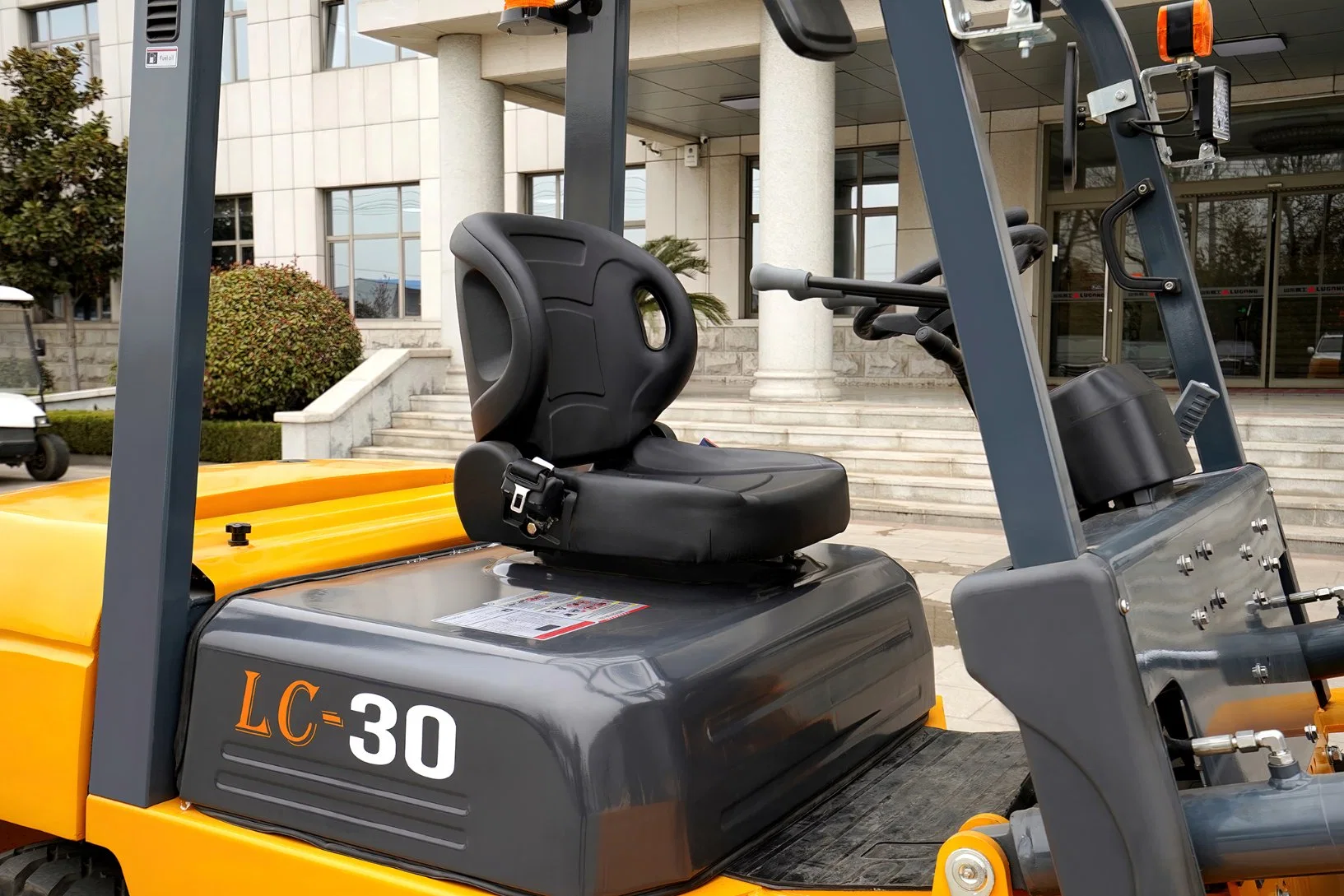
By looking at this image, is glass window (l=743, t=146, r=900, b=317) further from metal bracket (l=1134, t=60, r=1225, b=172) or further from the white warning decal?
the white warning decal

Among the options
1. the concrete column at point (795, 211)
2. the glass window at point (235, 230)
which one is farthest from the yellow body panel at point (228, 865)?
→ the glass window at point (235, 230)

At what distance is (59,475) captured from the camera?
13.8 meters

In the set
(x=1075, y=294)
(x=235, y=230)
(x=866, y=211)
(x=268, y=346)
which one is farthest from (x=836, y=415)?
(x=235, y=230)

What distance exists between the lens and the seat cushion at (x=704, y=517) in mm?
1994

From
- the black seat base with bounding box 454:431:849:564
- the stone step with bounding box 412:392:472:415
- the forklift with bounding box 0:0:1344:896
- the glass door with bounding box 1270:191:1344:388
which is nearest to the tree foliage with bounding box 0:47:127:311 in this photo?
the stone step with bounding box 412:392:472:415

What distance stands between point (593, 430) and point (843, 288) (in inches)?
26.1

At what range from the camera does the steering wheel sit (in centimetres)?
215

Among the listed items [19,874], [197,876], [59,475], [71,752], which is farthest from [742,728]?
[59,475]

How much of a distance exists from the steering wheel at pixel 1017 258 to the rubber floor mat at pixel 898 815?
0.86 meters

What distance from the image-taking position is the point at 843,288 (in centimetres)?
202

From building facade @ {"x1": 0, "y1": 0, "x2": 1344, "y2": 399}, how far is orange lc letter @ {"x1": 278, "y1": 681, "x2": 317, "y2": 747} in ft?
29.4

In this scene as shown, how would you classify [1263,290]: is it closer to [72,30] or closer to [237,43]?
[237,43]

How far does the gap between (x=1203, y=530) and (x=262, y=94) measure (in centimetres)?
2222

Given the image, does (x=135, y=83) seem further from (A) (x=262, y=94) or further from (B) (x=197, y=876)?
(A) (x=262, y=94)
